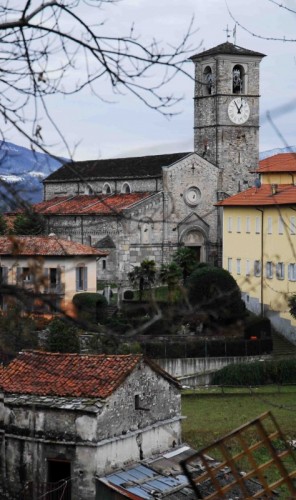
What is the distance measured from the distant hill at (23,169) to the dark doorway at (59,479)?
13.3 metres

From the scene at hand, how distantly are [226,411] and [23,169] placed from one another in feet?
82.8

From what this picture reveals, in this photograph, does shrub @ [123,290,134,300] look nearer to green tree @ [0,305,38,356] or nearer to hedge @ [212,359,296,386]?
hedge @ [212,359,296,386]

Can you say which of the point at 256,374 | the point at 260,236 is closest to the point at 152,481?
the point at 256,374

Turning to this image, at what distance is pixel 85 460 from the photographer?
19.6 meters

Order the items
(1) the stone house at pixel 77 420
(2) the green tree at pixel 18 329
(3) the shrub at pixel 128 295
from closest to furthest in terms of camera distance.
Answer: (2) the green tree at pixel 18 329
(1) the stone house at pixel 77 420
(3) the shrub at pixel 128 295

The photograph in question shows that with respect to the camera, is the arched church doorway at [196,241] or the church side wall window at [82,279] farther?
the arched church doorway at [196,241]

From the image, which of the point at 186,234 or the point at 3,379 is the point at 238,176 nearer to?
the point at 186,234

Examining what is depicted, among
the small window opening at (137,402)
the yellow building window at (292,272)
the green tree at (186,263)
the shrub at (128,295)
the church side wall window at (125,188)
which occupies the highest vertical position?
the church side wall window at (125,188)

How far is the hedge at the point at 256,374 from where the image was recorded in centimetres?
3662

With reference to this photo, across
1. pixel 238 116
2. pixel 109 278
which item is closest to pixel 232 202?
pixel 109 278

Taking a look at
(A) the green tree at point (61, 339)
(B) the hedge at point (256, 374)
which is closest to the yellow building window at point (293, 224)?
(B) the hedge at point (256, 374)

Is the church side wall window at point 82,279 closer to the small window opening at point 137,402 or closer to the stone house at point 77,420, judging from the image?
the stone house at point 77,420

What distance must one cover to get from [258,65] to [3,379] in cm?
4578

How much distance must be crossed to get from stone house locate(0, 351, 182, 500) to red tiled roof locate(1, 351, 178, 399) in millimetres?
18
